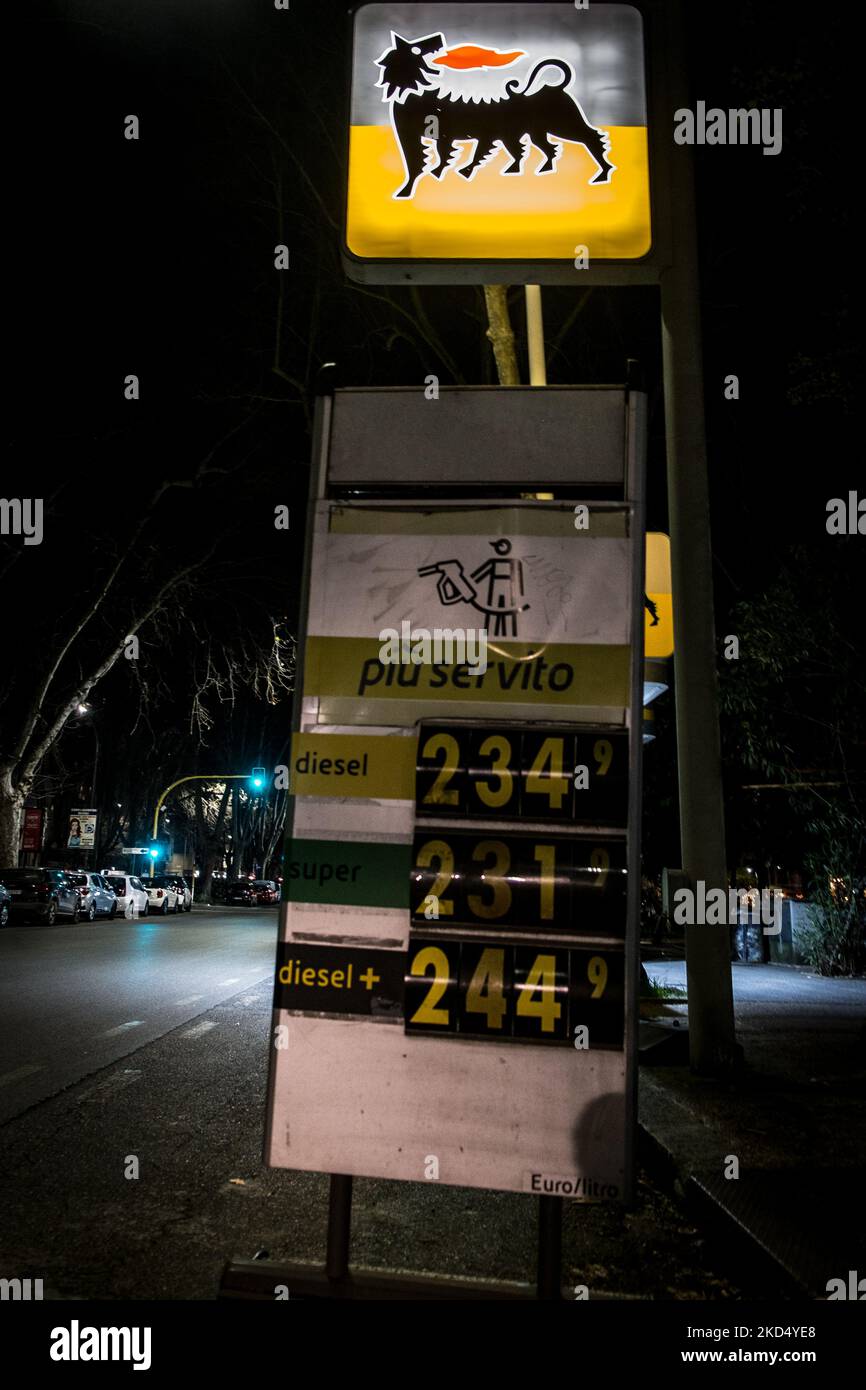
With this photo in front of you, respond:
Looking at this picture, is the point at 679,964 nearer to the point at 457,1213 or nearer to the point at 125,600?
the point at 457,1213

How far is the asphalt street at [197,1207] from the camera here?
4.05 metres

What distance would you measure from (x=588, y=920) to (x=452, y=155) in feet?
14.1

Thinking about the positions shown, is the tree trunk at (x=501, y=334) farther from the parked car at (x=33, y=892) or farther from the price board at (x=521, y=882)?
the parked car at (x=33, y=892)

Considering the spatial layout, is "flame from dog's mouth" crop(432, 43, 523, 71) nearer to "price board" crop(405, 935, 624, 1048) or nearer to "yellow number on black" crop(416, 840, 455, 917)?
"yellow number on black" crop(416, 840, 455, 917)

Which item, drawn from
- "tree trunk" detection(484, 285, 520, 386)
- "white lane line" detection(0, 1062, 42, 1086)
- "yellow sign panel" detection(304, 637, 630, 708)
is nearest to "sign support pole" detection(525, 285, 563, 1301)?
"yellow sign panel" detection(304, 637, 630, 708)

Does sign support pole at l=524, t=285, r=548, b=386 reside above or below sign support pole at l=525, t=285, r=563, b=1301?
above

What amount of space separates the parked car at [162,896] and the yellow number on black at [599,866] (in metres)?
44.9

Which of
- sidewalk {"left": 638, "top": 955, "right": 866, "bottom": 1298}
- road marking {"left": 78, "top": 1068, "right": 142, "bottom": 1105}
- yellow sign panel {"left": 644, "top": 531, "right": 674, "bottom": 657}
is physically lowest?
road marking {"left": 78, "top": 1068, "right": 142, "bottom": 1105}

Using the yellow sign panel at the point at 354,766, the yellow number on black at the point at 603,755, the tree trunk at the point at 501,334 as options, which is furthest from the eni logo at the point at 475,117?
the tree trunk at the point at 501,334

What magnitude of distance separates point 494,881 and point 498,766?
1.16ft

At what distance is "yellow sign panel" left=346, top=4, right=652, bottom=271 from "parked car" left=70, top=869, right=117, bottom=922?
31971 mm

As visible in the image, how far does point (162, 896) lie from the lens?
46906 millimetres

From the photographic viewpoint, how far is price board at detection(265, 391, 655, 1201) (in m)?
3.15
